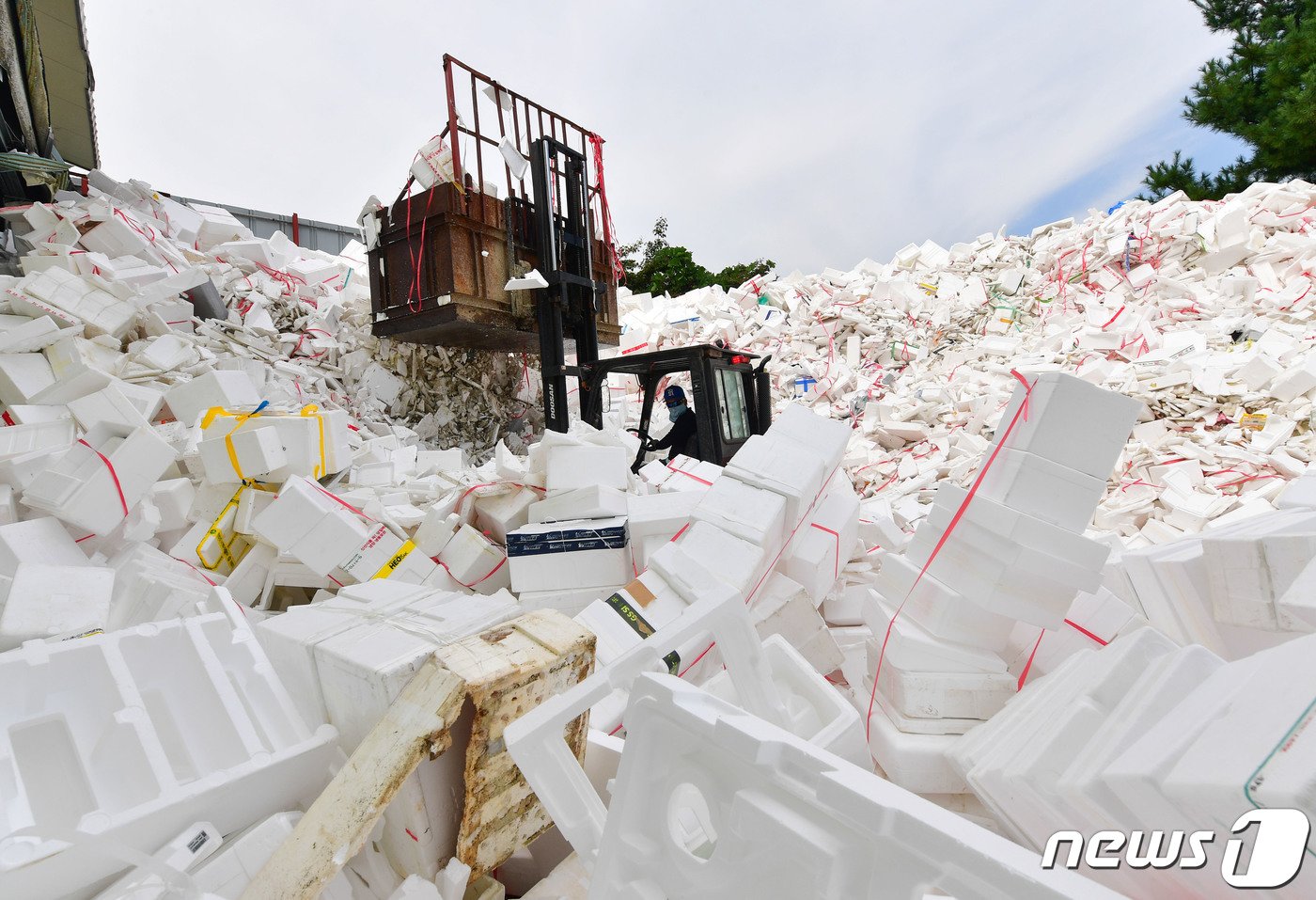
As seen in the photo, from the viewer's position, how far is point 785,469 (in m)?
3.17

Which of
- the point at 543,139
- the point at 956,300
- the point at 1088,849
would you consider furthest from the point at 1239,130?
the point at 1088,849

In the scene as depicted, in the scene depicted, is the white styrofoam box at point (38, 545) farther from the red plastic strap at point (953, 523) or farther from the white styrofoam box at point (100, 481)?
the red plastic strap at point (953, 523)

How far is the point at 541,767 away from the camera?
4.67 feet

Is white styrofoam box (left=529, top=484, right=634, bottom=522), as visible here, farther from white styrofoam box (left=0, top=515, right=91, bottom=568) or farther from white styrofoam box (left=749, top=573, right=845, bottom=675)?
white styrofoam box (left=0, top=515, right=91, bottom=568)

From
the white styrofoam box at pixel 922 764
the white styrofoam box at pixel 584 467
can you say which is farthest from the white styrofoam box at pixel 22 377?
the white styrofoam box at pixel 922 764

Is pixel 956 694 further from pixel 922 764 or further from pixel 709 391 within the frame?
pixel 709 391

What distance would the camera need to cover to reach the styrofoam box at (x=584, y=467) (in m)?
3.77

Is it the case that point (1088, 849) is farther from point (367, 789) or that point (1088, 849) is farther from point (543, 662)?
point (367, 789)

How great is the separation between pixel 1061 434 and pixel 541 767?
185 centimetres

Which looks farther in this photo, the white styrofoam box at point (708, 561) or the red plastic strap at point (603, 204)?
the red plastic strap at point (603, 204)

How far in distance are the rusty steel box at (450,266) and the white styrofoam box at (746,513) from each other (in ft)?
13.6

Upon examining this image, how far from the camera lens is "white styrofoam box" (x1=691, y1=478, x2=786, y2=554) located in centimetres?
287

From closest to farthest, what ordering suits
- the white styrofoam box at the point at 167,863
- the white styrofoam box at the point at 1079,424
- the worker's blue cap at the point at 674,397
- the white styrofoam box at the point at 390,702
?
the white styrofoam box at the point at 167,863
the white styrofoam box at the point at 390,702
the white styrofoam box at the point at 1079,424
the worker's blue cap at the point at 674,397

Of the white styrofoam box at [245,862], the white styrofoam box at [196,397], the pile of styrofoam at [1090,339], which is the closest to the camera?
the white styrofoam box at [245,862]
